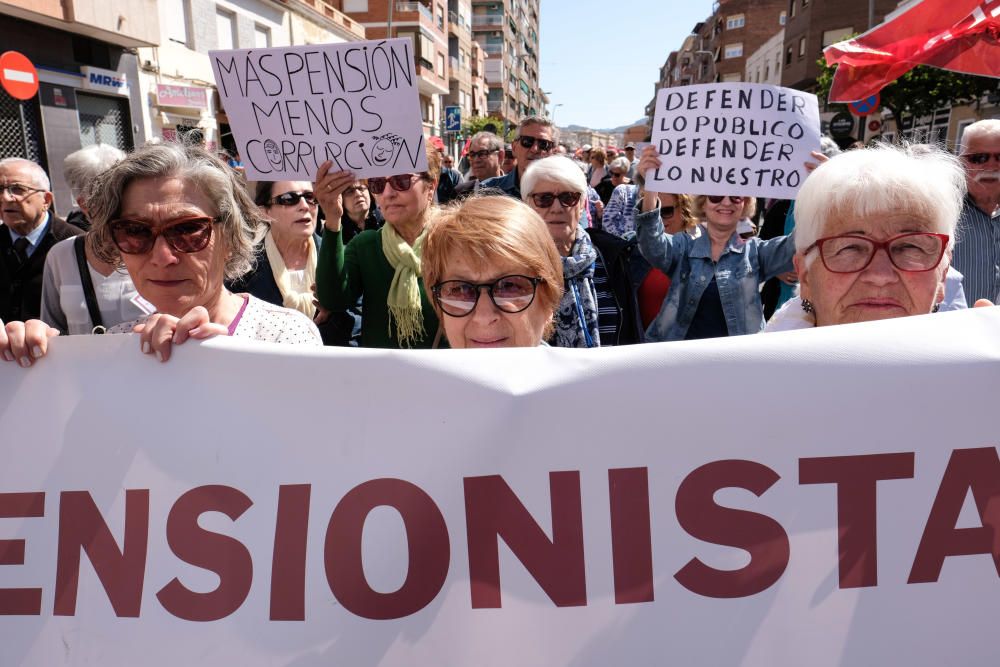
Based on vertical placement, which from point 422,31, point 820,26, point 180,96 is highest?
point 820,26

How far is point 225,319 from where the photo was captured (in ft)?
6.01

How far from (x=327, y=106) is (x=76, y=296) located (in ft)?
3.86

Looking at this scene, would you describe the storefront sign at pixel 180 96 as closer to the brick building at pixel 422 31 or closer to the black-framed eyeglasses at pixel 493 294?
the brick building at pixel 422 31

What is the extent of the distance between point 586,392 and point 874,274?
865 millimetres

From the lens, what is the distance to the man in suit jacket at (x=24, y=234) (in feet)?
12.4

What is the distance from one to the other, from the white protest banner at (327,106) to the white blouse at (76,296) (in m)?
0.71

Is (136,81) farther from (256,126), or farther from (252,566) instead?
(252,566)

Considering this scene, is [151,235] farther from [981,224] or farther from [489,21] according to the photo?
[489,21]

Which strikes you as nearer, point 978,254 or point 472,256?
point 472,256

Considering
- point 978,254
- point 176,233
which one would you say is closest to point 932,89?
point 978,254

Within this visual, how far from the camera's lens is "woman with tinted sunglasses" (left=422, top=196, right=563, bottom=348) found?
1.80 meters

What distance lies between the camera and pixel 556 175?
3146mm

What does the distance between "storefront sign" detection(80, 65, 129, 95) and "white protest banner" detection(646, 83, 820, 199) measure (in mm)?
15151

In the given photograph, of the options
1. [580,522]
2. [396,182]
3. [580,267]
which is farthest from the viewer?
[396,182]
